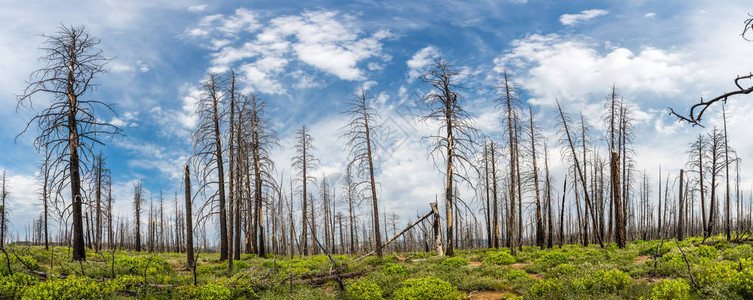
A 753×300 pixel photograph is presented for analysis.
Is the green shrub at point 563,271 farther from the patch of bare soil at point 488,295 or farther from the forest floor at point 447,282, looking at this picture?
the patch of bare soil at point 488,295

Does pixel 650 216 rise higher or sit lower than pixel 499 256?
lower

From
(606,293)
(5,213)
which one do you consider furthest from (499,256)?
(5,213)

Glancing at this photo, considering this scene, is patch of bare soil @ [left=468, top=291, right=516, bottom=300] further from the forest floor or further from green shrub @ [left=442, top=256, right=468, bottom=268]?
green shrub @ [left=442, top=256, right=468, bottom=268]

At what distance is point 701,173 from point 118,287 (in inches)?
1600

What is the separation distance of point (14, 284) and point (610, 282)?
1692cm

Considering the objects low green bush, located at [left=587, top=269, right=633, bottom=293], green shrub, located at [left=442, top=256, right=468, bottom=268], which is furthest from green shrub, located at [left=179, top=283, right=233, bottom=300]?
low green bush, located at [left=587, top=269, right=633, bottom=293]

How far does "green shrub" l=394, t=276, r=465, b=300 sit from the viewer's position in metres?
10.6

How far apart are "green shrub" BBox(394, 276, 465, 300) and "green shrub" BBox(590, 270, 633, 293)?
11.8ft

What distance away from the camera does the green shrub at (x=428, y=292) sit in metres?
10.6

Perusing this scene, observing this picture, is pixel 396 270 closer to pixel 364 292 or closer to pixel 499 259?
pixel 364 292

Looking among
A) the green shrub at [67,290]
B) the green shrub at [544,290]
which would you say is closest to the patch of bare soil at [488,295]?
the green shrub at [544,290]

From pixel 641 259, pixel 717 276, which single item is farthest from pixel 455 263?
pixel 717 276

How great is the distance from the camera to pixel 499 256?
18.0 metres

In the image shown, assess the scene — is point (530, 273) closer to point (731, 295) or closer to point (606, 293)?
point (606, 293)
